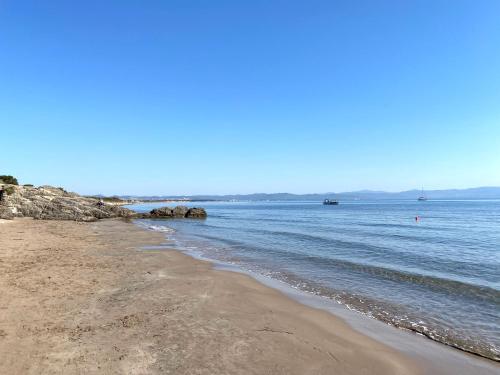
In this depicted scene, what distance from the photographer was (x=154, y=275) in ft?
45.0

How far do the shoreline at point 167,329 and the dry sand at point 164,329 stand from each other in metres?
0.02

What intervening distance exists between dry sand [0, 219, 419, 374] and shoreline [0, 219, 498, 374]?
22 mm

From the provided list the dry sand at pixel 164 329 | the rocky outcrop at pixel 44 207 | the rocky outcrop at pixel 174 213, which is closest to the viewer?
the dry sand at pixel 164 329

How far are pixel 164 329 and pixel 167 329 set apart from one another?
2.7 inches

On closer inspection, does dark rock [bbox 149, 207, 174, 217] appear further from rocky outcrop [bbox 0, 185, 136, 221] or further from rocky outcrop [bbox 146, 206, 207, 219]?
rocky outcrop [bbox 0, 185, 136, 221]

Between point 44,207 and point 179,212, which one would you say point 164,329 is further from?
point 179,212

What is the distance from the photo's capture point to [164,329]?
25.3 ft

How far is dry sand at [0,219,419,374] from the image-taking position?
608 centimetres

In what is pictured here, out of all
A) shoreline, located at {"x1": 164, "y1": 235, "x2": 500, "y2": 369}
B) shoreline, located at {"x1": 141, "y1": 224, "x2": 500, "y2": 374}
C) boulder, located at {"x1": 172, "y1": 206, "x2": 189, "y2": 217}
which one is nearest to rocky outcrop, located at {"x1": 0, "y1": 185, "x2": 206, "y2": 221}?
boulder, located at {"x1": 172, "y1": 206, "x2": 189, "y2": 217}

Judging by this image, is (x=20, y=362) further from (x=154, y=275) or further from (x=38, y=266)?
(x=38, y=266)

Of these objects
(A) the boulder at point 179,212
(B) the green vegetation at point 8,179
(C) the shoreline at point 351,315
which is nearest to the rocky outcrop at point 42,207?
(A) the boulder at point 179,212

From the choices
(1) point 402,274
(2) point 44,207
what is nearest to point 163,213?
(2) point 44,207

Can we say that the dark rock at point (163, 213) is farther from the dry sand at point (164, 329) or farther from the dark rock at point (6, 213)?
the dry sand at point (164, 329)

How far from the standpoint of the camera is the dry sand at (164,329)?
6.08m
